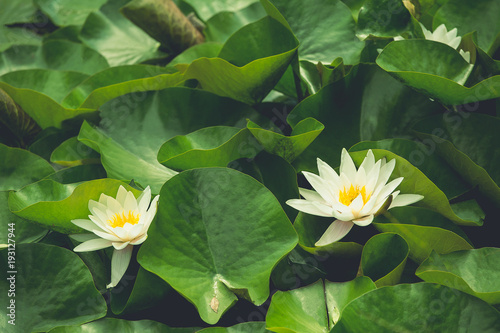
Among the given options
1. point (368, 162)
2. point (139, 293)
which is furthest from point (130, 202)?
point (368, 162)

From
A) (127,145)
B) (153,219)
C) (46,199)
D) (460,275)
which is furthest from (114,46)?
(460,275)

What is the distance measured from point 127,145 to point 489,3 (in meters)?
0.76

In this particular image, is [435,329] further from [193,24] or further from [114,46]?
[114,46]

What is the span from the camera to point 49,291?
0.74 meters

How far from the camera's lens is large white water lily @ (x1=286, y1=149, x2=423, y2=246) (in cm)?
68

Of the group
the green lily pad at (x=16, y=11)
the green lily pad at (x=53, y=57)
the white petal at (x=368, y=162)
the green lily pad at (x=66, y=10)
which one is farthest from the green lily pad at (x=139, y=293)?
the green lily pad at (x=16, y=11)

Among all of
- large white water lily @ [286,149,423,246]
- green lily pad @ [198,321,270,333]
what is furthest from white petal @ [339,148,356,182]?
green lily pad @ [198,321,270,333]

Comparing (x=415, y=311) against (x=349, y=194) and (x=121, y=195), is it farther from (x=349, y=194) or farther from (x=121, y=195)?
(x=121, y=195)

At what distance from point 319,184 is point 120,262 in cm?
32

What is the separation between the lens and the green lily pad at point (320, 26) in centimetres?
104

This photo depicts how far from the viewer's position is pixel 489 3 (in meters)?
0.98

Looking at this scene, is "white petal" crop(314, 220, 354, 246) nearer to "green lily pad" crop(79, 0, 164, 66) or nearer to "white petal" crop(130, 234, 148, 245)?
"white petal" crop(130, 234, 148, 245)

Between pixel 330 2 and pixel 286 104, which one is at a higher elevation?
pixel 330 2

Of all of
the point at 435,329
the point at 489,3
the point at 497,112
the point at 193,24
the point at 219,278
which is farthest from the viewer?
the point at 193,24
